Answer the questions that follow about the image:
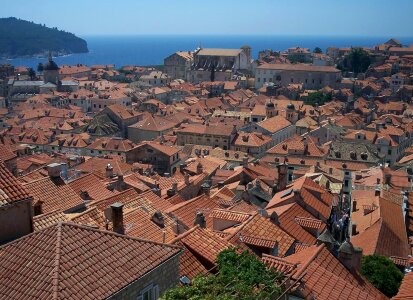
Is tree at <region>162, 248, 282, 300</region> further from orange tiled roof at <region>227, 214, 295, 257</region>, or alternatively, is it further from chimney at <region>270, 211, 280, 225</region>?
chimney at <region>270, 211, 280, 225</region>

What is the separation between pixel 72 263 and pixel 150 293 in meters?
1.73

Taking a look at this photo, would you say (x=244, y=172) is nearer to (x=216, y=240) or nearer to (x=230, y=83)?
(x=216, y=240)

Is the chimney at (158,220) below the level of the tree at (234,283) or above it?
below

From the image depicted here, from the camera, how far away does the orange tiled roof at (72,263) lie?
8.31m

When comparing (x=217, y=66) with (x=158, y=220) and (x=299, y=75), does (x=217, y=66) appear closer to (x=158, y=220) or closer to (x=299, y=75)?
(x=299, y=75)

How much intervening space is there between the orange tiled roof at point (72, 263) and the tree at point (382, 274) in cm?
1001

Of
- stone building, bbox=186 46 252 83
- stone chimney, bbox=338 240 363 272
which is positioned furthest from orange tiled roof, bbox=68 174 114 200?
stone building, bbox=186 46 252 83

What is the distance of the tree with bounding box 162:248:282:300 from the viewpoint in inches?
336

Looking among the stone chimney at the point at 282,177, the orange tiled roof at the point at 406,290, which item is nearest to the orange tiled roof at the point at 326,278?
the orange tiled roof at the point at 406,290

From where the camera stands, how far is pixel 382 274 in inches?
690

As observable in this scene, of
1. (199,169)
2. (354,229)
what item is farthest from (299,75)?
(354,229)

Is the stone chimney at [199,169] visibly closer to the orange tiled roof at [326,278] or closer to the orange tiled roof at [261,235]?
the orange tiled roof at [261,235]

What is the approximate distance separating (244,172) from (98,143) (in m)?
→ 28.4

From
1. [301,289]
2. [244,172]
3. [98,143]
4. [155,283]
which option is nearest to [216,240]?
[301,289]
